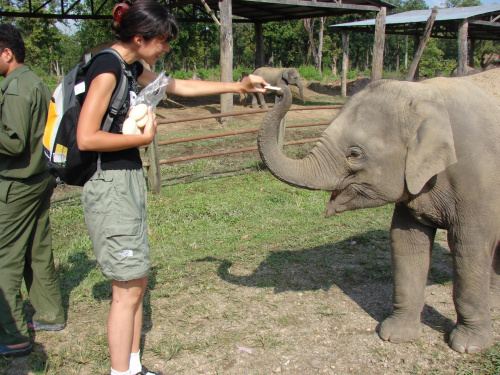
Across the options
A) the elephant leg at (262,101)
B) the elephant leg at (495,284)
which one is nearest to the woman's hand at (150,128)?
the elephant leg at (495,284)

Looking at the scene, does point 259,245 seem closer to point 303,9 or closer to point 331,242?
point 331,242

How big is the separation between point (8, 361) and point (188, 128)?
38.4 feet

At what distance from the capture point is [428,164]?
304 cm

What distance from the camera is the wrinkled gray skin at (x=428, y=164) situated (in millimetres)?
3102

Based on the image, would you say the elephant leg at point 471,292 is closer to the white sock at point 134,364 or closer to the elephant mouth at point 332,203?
the elephant mouth at point 332,203

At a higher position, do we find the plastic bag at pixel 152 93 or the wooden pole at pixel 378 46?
the wooden pole at pixel 378 46

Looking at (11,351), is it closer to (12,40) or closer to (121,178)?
(121,178)

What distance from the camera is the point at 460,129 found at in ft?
10.4

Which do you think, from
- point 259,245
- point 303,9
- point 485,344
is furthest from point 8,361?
point 303,9

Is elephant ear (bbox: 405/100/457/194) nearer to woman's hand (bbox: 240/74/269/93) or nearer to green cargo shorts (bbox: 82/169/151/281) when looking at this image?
woman's hand (bbox: 240/74/269/93)

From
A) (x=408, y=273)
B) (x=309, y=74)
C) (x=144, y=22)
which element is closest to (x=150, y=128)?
(x=144, y=22)

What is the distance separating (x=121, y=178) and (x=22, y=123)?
43.7 inches

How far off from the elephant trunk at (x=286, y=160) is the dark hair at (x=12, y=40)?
178 centimetres

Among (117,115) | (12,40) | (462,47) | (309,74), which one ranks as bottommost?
(309,74)
